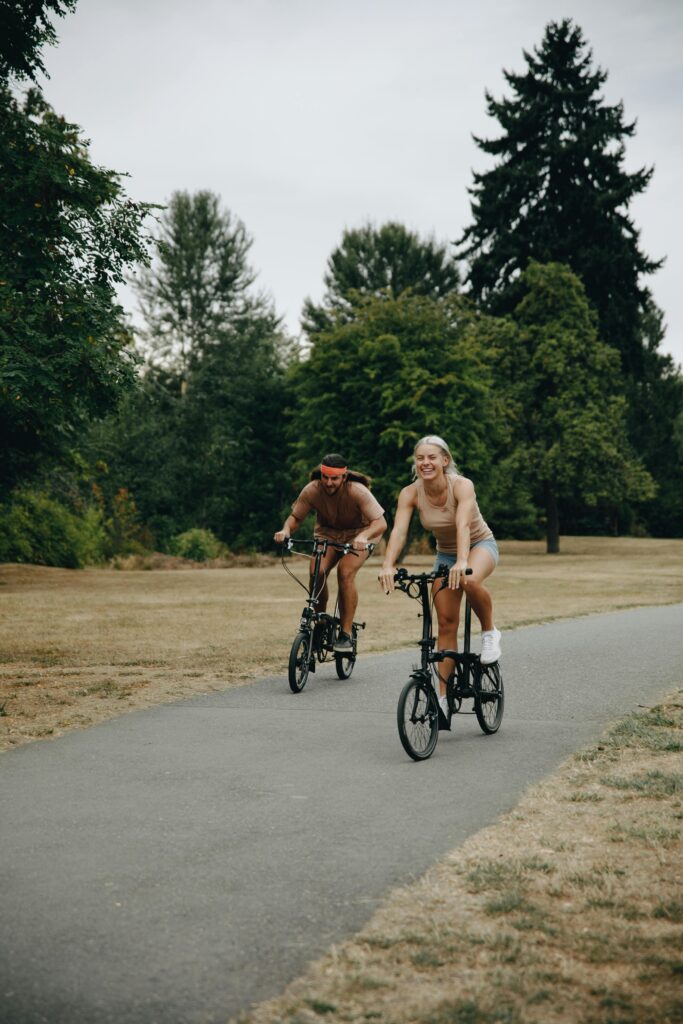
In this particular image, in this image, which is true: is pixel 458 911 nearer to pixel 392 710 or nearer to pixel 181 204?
pixel 392 710

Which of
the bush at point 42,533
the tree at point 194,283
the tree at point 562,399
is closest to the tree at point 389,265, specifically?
the tree at point 194,283

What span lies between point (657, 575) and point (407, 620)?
1733 centimetres

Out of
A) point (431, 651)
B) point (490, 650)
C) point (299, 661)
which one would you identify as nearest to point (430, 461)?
point (431, 651)

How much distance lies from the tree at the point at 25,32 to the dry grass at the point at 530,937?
9.66 m

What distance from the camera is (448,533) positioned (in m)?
7.27

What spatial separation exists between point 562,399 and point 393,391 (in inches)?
535

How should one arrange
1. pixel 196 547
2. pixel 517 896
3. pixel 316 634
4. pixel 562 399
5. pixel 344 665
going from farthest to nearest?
pixel 562 399, pixel 196 547, pixel 344 665, pixel 316 634, pixel 517 896

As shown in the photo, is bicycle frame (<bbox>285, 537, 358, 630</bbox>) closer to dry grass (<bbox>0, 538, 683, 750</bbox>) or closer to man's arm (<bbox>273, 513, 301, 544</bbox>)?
man's arm (<bbox>273, 513, 301, 544</bbox>)

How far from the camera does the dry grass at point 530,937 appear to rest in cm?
323

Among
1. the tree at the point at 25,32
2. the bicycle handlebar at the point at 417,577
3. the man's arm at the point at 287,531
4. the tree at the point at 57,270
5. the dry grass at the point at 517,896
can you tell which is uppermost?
the tree at the point at 25,32

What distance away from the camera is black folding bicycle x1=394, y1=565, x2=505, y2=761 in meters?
6.67

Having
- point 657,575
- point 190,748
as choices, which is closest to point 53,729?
point 190,748

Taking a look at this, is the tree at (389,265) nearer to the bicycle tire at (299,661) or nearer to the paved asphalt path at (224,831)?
the bicycle tire at (299,661)

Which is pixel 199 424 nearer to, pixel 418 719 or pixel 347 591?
pixel 347 591
